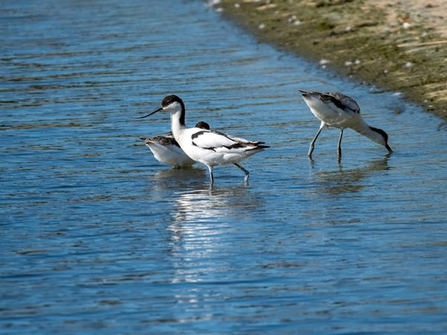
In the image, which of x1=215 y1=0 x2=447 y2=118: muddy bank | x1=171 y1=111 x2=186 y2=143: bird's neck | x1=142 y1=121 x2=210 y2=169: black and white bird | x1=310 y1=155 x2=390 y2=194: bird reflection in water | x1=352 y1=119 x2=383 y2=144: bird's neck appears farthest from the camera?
x1=215 y1=0 x2=447 y2=118: muddy bank

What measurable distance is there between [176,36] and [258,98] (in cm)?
612

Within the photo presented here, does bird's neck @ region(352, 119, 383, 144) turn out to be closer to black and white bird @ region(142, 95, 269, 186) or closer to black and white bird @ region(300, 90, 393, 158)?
black and white bird @ region(300, 90, 393, 158)

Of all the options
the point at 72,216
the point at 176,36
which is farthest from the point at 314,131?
the point at 176,36

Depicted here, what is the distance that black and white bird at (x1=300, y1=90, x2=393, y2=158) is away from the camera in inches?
526

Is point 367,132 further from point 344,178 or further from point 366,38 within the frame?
point 366,38

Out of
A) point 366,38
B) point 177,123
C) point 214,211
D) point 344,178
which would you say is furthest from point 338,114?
point 366,38

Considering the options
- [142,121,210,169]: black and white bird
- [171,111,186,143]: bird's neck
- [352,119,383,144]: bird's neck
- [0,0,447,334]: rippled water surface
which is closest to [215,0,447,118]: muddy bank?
[0,0,447,334]: rippled water surface

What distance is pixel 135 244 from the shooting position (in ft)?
31.7

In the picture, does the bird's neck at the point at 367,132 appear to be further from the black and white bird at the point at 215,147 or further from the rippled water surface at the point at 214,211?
the black and white bird at the point at 215,147

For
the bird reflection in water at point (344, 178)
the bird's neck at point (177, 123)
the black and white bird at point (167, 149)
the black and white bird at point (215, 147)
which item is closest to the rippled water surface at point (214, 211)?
the bird reflection in water at point (344, 178)

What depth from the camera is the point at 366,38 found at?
64.7ft

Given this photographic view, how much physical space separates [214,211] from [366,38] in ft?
31.2

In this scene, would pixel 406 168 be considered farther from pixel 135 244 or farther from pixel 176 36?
pixel 176 36

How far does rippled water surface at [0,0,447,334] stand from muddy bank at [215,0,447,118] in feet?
1.55
